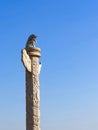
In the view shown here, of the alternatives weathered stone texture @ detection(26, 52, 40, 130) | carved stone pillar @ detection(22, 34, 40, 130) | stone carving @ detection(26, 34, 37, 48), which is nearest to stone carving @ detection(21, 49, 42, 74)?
carved stone pillar @ detection(22, 34, 40, 130)

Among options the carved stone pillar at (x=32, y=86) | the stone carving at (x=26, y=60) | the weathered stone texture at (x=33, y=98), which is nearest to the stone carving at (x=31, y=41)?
the carved stone pillar at (x=32, y=86)

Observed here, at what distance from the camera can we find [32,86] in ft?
34.4

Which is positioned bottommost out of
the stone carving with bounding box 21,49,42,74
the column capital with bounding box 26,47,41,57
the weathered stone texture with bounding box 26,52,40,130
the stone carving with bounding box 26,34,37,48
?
the weathered stone texture with bounding box 26,52,40,130

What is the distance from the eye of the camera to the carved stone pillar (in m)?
10.2

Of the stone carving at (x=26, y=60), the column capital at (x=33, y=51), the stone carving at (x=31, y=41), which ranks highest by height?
the stone carving at (x=31, y=41)

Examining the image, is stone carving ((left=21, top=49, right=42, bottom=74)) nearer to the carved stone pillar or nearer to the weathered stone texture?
the carved stone pillar

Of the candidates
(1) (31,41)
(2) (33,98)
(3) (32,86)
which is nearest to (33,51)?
(1) (31,41)

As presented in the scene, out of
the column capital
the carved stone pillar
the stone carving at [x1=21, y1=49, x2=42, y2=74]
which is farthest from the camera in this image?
the column capital

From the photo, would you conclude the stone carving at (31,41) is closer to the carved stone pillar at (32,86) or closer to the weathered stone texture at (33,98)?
the carved stone pillar at (32,86)

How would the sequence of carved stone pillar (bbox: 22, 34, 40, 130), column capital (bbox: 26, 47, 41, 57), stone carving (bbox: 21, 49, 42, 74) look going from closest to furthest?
stone carving (bbox: 21, 49, 42, 74) < carved stone pillar (bbox: 22, 34, 40, 130) < column capital (bbox: 26, 47, 41, 57)

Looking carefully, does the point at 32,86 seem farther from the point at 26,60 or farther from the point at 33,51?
the point at 33,51

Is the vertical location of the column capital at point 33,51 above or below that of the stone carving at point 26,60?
above

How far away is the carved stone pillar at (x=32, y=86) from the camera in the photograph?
10.2m

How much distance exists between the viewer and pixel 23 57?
9914mm
